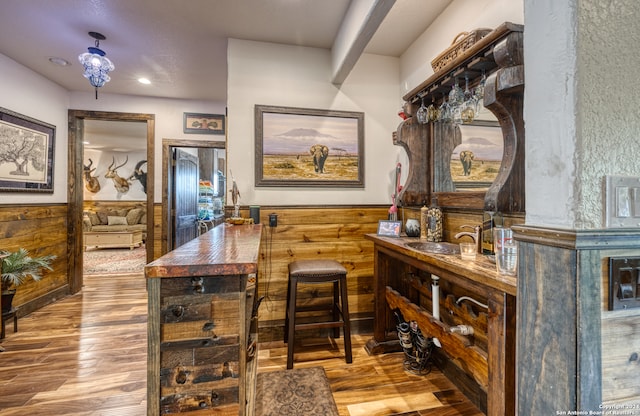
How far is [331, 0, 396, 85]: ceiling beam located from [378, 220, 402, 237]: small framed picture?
50.5 inches

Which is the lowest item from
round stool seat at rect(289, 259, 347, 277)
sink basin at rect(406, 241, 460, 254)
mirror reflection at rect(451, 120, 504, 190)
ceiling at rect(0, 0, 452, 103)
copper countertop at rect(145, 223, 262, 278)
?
round stool seat at rect(289, 259, 347, 277)

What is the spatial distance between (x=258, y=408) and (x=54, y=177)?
12.3 feet

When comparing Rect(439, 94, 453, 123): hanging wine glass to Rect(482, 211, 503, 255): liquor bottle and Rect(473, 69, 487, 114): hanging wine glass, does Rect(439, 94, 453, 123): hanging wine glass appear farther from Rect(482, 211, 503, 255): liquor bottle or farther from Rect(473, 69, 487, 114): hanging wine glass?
Rect(482, 211, 503, 255): liquor bottle

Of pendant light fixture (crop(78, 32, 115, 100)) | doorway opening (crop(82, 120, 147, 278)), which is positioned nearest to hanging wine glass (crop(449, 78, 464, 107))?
pendant light fixture (crop(78, 32, 115, 100))

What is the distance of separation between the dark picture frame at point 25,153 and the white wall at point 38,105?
7 cm

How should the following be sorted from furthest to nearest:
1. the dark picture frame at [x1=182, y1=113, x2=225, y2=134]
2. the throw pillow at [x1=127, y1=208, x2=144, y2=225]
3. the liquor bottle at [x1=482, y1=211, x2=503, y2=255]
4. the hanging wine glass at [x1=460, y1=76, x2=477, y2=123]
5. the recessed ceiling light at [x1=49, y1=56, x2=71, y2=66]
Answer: the throw pillow at [x1=127, y1=208, x2=144, y2=225]
the dark picture frame at [x1=182, y1=113, x2=225, y2=134]
the recessed ceiling light at [x1=49, y1=56, x2=71, y2=66]
the hanging wine glass at [x1=460, y1=76, x2=477, y2=123]
the liquor bottle at [x1=482, y1=211, x2=503, y2=255]

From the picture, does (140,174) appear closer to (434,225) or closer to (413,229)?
(413,229)

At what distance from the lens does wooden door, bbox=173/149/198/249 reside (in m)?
4.11

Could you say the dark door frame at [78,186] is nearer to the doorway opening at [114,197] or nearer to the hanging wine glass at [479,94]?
the doorway opening at [114,197]

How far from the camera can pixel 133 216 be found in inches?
294

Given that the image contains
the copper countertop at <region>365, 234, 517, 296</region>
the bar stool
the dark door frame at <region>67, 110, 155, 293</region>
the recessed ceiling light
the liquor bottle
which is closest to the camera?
the copper countertop at <region>365, 234, 517, 296</region>

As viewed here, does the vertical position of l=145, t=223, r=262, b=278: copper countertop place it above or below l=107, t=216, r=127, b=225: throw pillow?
above

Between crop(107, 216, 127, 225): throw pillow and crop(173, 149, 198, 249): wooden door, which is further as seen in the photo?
crop(107, 216, 127, 225): throw pillow

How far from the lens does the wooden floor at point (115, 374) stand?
5.64 feet
